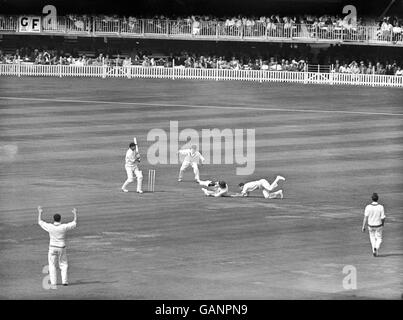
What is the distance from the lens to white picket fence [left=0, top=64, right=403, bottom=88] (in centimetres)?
7419

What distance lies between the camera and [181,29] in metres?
79.8

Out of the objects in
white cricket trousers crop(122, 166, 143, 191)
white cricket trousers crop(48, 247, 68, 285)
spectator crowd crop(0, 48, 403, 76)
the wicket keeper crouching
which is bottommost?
white cricket trousers crop(48, 247, 68, 285)

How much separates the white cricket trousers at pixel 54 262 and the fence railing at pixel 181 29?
163ft

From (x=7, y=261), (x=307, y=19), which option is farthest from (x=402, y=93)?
(x=7, y=261)

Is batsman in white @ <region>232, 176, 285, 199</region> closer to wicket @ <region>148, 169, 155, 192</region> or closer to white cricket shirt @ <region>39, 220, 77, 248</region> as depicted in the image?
wicket @ <region>148, 169, 155, 192</region>

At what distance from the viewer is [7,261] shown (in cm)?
3020

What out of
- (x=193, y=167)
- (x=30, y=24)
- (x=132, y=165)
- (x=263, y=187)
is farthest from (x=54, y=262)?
(x=30, y=24)

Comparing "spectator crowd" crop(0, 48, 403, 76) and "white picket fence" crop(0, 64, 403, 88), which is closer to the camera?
"white picket fence" crop(0, 64, 403, 88)

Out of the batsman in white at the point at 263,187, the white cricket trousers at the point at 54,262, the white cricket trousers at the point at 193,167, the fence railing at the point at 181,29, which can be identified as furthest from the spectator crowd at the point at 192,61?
the white cricket trousers at the point at 54,262

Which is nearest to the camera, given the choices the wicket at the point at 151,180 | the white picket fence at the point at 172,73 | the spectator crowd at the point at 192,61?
the wicket at the point at 151,180

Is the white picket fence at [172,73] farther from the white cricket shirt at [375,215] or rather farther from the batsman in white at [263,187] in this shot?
the white cricket shirt at [375,215]

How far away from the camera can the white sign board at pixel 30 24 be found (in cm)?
7869

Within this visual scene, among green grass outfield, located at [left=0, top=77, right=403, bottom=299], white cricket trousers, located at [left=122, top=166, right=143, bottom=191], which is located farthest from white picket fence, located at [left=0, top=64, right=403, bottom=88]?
white cricket trousers, located at [left=122, top=166, right=143, bottom=191]

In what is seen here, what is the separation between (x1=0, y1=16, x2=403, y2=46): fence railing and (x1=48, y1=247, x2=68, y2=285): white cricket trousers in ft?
163
